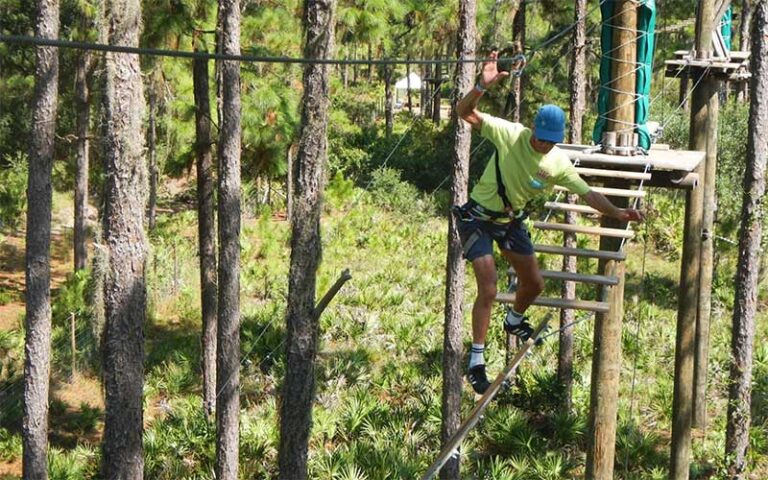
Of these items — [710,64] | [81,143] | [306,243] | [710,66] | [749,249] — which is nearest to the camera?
[306,243]

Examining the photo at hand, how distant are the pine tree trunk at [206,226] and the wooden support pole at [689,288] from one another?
8312mm

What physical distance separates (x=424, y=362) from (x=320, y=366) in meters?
2.05

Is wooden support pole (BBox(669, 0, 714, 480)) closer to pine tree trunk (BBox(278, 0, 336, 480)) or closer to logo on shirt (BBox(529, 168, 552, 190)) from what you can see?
pine tree trunk (BBox(278, 0, 336, 480))

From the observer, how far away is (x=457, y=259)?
1235 centimetres

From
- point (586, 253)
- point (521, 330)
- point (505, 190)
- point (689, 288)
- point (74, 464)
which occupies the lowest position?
point (74, 464)

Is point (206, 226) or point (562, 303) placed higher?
point (562, 303)

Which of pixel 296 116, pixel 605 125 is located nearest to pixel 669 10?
pixel 296 116

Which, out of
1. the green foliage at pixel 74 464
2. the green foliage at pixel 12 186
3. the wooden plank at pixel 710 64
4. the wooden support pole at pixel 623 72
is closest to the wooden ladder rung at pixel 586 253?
the wooden support pole at pixel 623 72

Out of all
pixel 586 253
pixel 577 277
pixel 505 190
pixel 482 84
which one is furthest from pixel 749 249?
pixel 482 84

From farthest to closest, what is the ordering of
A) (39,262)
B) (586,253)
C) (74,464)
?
(74,464)
(39,262)
(586,253)

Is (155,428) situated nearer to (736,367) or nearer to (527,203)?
(736,367)

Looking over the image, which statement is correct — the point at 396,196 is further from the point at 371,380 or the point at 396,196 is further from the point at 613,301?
the point at 613,301

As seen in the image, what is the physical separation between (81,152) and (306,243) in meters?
15.2

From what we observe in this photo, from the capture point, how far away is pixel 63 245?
102ft
